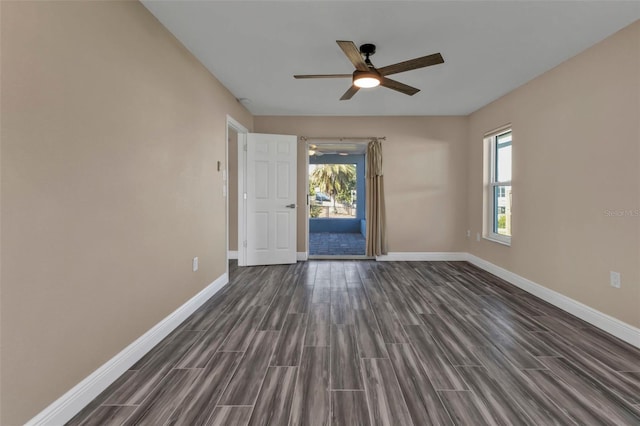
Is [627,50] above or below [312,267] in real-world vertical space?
above

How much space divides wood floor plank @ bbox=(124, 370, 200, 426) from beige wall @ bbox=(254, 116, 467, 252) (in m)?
3.36

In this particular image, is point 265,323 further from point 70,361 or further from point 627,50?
point 627,50

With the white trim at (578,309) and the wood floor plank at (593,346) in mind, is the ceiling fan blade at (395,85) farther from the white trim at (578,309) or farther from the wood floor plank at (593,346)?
the white trim at (578,309)

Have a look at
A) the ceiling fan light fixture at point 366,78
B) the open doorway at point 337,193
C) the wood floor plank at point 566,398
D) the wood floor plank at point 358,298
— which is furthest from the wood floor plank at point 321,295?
the open doorway at point 337,193

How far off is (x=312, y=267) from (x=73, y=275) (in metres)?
3.35

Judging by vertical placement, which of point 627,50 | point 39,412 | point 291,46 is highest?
point 291,46

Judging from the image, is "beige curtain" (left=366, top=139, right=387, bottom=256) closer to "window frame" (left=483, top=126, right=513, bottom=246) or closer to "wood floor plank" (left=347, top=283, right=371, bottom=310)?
"wood floor plank" (left=347, top=283, right=371, bottom=310)

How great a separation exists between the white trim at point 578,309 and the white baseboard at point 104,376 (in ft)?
12.1

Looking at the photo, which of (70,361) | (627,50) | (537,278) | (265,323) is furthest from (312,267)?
(627,50)

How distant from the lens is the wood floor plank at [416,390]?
149cm

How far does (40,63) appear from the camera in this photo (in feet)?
4.51

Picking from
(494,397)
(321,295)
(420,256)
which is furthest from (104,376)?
(420,256)

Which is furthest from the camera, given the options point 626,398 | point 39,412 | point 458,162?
point 458,162

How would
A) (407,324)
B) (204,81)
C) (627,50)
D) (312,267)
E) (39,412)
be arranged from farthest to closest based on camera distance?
(312,267) < (204,81) < (407,324) < (627,50) < (39,412)
